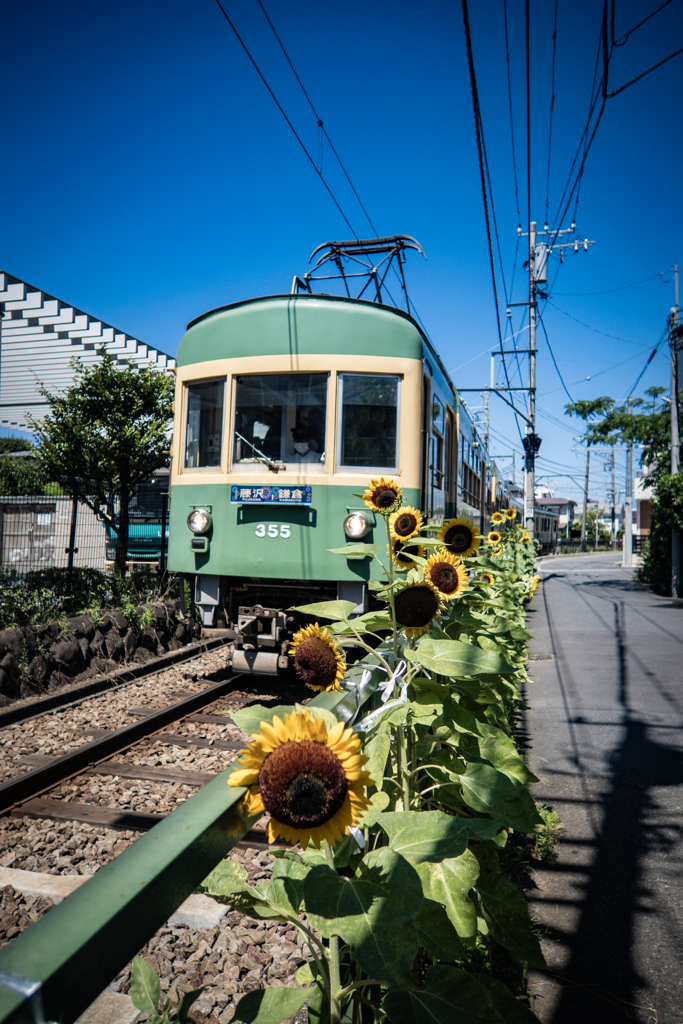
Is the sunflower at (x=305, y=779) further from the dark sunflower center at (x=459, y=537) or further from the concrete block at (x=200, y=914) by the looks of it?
the concrete block at (x=200, y=914)

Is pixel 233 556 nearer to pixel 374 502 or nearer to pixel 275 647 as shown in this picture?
pixel 275 647

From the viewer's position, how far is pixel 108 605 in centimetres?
827

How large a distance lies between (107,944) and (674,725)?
5.63 meters

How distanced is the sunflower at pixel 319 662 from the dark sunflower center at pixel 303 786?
1.63ft

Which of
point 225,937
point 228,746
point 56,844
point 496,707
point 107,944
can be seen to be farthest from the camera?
point 228,746

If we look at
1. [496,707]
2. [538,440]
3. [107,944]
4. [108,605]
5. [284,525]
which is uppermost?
[538,440]

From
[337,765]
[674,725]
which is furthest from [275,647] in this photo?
[337,765]

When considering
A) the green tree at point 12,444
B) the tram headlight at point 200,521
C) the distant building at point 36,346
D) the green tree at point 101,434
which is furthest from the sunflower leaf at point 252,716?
the green tree at point 12,444

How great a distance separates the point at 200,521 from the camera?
546 cm

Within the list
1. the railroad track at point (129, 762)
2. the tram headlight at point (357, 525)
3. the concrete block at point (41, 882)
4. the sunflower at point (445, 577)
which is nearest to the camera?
the sunflower at point (445, 577)

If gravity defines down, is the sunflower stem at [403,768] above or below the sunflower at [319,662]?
below

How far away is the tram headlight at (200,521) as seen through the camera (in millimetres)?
5445

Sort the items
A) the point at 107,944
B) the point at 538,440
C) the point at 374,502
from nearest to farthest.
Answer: the point at 107,944 < the point at 374,502 < the point at 538,440

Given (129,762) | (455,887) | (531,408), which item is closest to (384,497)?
(455,887)
